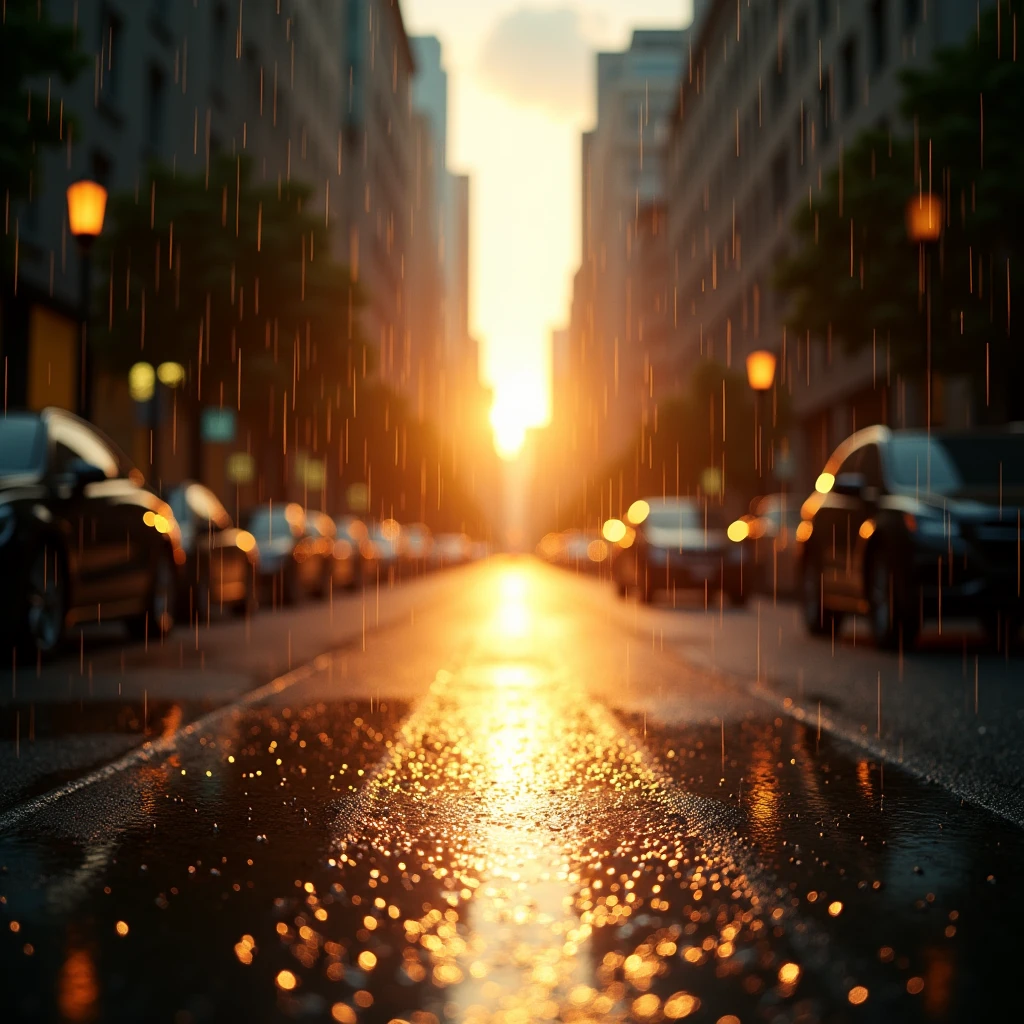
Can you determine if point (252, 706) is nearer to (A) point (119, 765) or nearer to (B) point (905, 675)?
(A) point (119, 765)

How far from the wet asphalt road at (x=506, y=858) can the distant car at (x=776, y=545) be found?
49.4 ft

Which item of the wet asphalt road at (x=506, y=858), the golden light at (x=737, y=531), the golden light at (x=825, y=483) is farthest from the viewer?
the golden light at (x=737, y=531)

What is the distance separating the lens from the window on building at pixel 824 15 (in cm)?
4384

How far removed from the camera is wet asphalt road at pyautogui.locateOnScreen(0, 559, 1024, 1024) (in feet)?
9.25

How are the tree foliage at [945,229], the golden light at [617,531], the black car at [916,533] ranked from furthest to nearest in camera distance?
1. the golden light at [617,531]
2. the tree foliage at [945,229]
3. the black car at [916,533]

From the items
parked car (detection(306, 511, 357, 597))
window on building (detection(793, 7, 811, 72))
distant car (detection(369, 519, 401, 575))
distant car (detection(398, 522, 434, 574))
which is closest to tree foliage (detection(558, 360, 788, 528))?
distant car (detection(398, 522, 434, 574))

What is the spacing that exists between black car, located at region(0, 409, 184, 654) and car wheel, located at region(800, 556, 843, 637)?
609 cm

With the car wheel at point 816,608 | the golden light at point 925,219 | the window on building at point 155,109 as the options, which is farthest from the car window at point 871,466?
the window on building at point 155,109

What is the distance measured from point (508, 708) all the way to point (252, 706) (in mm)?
1412

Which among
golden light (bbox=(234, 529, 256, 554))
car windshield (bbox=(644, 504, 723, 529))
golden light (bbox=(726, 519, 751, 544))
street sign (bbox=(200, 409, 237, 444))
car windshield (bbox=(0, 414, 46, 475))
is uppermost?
street sign (bbox=(200, 409, 237, 444))

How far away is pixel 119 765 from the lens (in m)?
5.73

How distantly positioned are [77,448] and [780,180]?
142 ft

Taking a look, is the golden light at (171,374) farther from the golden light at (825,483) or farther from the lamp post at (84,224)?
the golden light at (825,483)

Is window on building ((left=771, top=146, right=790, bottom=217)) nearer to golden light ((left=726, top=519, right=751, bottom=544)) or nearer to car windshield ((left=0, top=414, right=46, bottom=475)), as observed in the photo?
golden light ((left=726, top=519, right=751, bottom=544))
